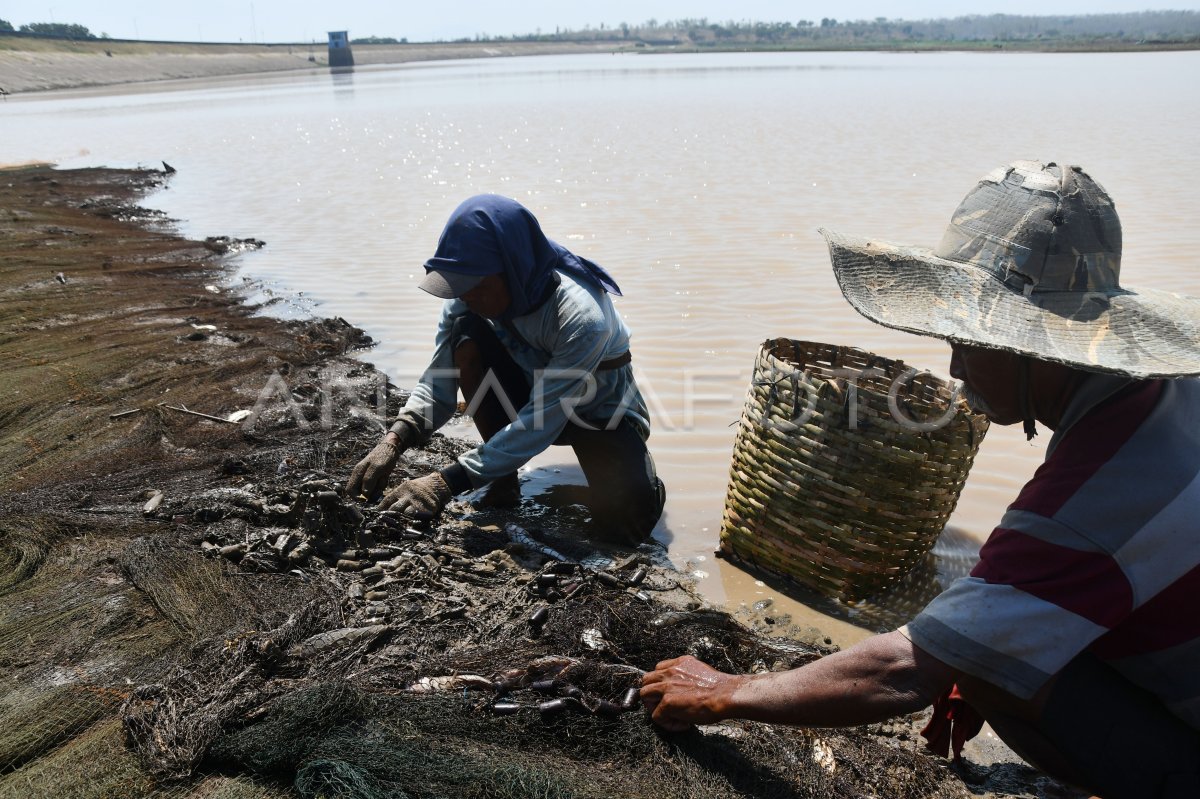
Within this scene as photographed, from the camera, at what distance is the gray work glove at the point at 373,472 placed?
12.3 ft

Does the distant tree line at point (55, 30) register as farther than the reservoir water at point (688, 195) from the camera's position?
Yes

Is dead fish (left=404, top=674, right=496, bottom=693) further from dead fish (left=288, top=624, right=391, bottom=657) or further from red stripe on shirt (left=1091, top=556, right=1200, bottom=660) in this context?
red stripe on shirt (left=1091, top=556, right=1200, bottom=660)

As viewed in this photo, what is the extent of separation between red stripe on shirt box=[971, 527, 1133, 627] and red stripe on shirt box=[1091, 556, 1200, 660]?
65mm

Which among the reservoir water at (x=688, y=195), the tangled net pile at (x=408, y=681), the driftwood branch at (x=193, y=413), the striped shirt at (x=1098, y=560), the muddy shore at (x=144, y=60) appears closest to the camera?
the striped shirt at (x=1098, y=560)

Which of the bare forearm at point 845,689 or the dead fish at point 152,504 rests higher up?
the bare forearm at point 845,689

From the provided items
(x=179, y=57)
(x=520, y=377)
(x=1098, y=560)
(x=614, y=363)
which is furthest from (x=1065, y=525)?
(x=179, y=57)

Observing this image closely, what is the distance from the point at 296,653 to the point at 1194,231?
913 cm

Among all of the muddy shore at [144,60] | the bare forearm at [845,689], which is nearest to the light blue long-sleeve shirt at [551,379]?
the bare forearm at [845,689]

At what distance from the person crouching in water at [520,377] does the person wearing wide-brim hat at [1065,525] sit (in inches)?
71.8

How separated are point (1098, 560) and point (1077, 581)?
0.05 m

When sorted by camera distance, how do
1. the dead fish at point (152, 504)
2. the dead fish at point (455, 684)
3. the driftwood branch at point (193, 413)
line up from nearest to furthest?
the dead fish at point (455, 684) → the dead fish at point (152, 504) → the driftwood branch at point (193, 413)

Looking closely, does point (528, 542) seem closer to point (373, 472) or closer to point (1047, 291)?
point (373, 472)

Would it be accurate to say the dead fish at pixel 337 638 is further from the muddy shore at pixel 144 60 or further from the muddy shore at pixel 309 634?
the muddy shore at pixel 144 60

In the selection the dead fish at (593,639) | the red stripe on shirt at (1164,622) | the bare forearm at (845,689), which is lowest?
the dead fish at (593,639)
